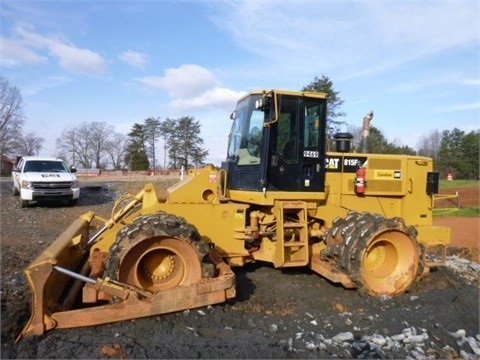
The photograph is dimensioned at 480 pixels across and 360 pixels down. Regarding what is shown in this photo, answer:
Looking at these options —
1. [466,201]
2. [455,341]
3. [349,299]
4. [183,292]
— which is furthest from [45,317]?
[466,201]

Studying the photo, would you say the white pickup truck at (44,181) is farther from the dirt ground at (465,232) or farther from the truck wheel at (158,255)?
the dirt ground at (465,232)

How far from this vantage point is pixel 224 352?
4566mm

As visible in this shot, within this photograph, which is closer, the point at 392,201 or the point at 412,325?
the point at 412,325

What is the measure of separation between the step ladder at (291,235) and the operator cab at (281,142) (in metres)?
0.30

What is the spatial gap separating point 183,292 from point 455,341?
3394 millimetres

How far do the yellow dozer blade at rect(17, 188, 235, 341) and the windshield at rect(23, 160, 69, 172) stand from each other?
12.7 m

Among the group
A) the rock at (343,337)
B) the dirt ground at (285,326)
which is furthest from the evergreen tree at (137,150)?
the rock at (343,337)

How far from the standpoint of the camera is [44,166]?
58.0ft

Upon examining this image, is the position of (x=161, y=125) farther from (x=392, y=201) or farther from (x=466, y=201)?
(x=392, y=201)

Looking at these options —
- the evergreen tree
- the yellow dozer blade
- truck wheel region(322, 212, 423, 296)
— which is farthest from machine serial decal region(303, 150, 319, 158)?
the evergreen tree

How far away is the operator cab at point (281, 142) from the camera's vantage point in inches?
261

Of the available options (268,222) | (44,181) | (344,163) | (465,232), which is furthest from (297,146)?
(44,181)

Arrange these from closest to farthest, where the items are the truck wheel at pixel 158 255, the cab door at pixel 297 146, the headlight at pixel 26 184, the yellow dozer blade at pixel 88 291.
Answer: the yellow dozer blade at pixel 88 291
the truck wheel at pixel 158 255
the cab door at pixel 297 146
the headlight at pixel 26 184

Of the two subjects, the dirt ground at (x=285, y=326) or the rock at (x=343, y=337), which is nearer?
the dirt ground at (x=285, y=326)
